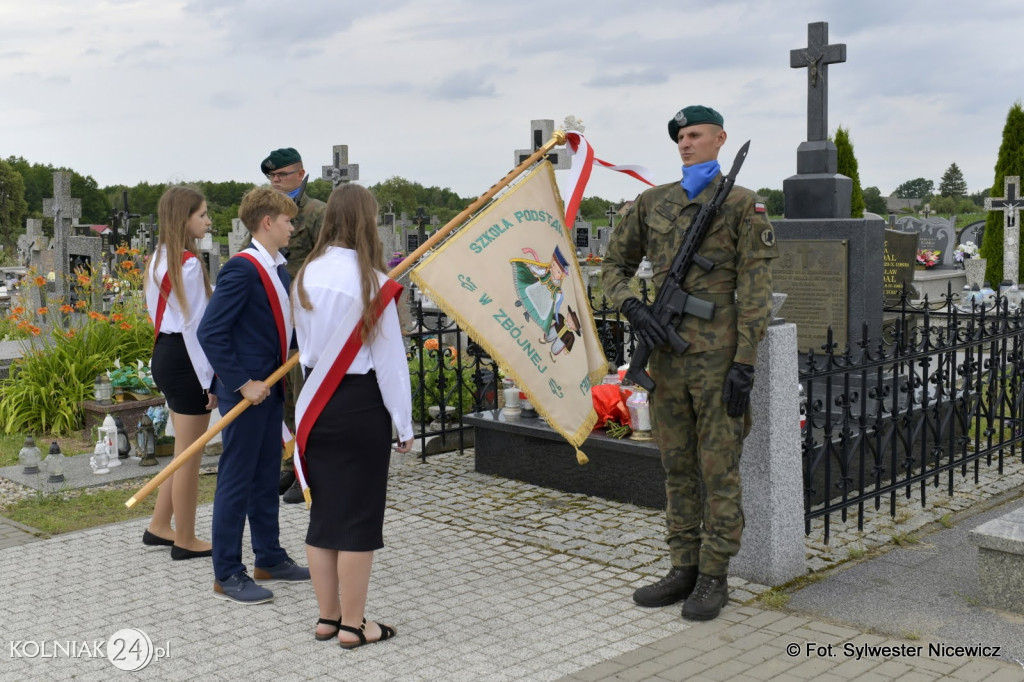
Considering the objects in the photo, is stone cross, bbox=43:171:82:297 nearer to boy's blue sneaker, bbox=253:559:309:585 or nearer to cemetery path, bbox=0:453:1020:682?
cemetery path, bbox=0:453:1020:682

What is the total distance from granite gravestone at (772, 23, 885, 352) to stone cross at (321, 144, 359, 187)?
22.1 feet

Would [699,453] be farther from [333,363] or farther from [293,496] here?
[293,496]

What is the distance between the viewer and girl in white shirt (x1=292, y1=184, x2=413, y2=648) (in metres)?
4.13

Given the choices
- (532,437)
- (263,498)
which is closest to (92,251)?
(532,437)

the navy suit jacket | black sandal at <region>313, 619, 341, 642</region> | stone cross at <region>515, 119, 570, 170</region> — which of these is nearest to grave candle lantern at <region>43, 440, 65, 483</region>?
the navy suit jacket

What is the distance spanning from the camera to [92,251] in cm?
1405

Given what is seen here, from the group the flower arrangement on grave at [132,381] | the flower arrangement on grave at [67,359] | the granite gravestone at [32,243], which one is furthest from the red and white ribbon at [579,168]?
the granite gravestone at [32,243]

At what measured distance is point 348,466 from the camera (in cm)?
420

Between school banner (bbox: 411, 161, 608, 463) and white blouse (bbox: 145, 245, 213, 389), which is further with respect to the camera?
white blouse (bbox: 145, 245, 213, 389)

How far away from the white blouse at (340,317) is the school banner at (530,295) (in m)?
0.54

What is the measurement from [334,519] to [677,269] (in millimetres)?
1823

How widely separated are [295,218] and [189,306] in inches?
56.6

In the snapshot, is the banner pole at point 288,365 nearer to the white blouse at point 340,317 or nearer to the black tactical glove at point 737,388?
the white blouse at point 340,317

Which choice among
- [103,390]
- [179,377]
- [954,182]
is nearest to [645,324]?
[179,377]
